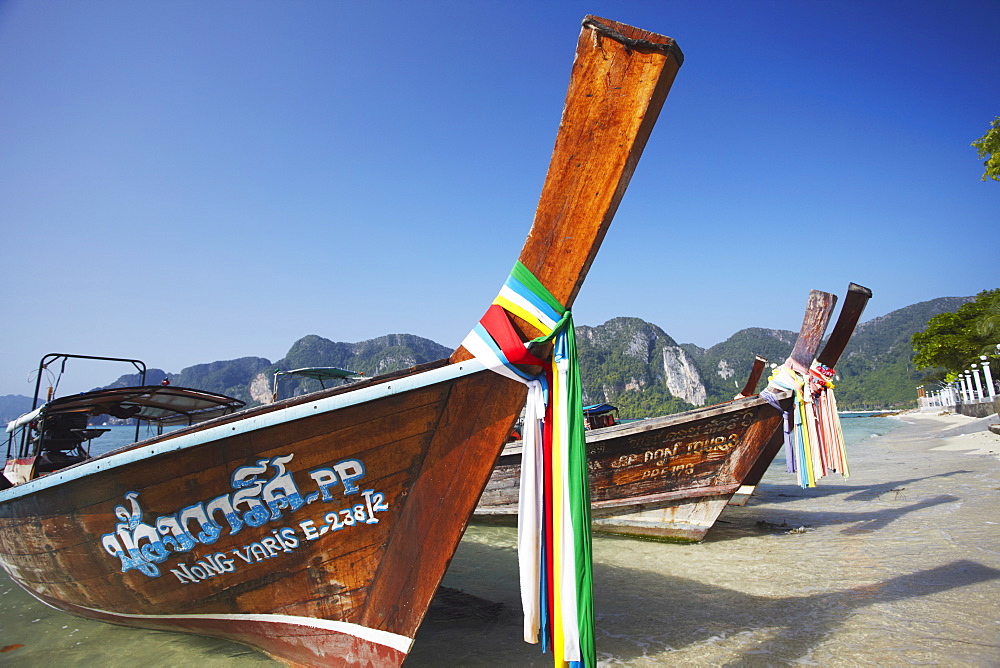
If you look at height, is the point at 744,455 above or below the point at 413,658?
above

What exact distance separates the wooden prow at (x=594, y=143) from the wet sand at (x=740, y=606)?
2560mm

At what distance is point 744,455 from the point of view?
5.92m

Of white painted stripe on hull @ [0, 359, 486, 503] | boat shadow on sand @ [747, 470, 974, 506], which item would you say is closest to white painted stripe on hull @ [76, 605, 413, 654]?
white painted stripe on hull @ [0, 359, 486, 503]

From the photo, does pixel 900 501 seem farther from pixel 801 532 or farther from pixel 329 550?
pixel 329 550

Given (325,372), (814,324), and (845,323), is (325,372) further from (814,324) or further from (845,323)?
(845,323)

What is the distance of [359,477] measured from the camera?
234cm

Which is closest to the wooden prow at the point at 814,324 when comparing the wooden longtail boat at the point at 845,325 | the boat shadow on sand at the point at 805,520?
the wooden longtail boat at the point at 845,325

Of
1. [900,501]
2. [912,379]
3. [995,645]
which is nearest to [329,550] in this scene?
[995,645]

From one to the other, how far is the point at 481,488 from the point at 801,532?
6057mm

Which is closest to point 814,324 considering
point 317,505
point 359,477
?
point 359,477

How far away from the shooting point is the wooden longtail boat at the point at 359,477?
197 centimetres

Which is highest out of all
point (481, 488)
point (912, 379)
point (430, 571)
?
point (481, 488)

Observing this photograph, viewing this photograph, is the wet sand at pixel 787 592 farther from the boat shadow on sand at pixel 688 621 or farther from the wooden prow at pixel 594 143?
the wooden prow at pixel 594 143

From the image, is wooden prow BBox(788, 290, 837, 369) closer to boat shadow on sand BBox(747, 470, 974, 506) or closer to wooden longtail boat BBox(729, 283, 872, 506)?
wooden longtail boat BBox(729, 283, 872, 506)
